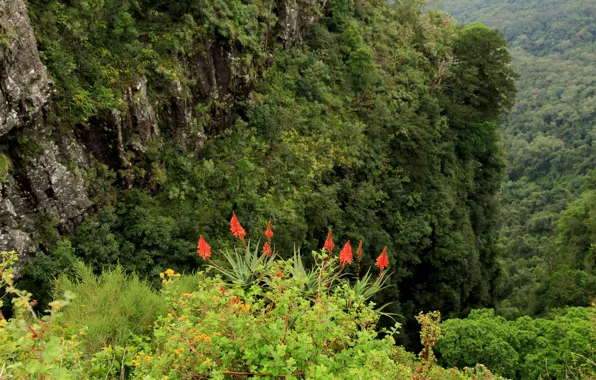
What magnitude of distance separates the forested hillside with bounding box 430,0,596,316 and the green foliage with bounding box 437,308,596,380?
5.62 meters

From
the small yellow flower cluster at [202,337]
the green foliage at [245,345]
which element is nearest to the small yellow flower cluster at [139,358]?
the green foliage at [245,345]

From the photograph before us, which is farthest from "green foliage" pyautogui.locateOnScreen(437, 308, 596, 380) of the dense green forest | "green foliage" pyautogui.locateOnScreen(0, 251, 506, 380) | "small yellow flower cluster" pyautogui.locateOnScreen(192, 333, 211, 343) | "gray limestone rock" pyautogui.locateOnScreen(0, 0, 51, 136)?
"gray limestone rock" pyautogui.locateOnScreen(0, 0, 51, 136)

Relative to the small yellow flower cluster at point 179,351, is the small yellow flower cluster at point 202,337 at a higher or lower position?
higher

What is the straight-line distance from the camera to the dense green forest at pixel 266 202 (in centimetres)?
385

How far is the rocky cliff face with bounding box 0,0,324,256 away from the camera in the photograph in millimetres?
7992

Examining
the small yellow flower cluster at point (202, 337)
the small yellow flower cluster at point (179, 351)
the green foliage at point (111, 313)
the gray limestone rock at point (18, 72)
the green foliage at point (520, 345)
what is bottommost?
the green foliage at point (520, 345)

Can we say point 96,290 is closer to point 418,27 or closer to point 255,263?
point 255,263

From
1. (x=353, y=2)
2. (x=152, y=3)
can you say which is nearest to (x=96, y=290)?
(x=152, y=3)

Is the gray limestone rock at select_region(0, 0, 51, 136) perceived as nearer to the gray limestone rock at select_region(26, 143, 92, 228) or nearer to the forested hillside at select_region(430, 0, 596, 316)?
the gray limestone rock at select_region(26, 143, 92, 228)

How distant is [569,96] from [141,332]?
255ft

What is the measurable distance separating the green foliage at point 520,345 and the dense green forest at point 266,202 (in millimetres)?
57

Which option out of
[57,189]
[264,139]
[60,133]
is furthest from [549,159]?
[57,189]

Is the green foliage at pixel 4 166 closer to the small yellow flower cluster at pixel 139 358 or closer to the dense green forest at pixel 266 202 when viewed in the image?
the dense green forest at pixel 266 202

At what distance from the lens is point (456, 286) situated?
17.9m
